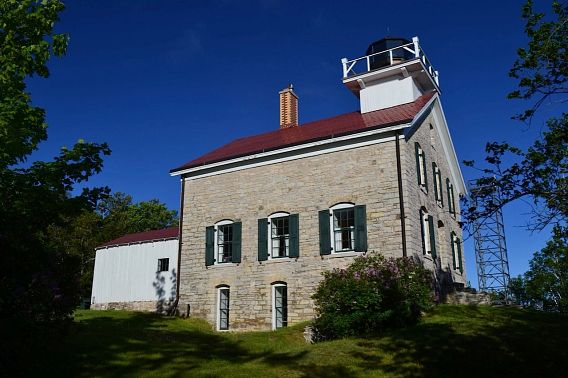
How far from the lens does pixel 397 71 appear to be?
848 inches

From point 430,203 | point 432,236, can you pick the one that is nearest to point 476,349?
point 432,236

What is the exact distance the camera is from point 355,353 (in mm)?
10531

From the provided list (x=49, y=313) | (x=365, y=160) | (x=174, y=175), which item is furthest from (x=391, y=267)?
(x=174, y=175)

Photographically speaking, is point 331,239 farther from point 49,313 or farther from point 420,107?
point 49,313

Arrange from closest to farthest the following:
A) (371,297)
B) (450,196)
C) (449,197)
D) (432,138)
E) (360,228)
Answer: (371,297)
(360,228)
(432,138)
(449,197)
(450,196)

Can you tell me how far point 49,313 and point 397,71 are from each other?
1762 centimetres

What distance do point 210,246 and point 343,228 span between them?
19.2 ft

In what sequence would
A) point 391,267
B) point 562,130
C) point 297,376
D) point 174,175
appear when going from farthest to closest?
point 174,175, point 391,267, point 297,376, point 562,130

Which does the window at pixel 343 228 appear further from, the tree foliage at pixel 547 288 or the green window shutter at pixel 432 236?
the tree foliage at pixel 547 288

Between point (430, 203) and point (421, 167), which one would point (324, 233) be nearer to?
point (421, 167)

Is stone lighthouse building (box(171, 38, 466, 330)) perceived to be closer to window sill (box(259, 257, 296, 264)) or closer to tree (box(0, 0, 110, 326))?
window sill (box(259, 257, 296, 264))

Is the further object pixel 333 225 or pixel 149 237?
pixel 149 237

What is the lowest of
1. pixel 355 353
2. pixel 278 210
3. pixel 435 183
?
pixel 355 353

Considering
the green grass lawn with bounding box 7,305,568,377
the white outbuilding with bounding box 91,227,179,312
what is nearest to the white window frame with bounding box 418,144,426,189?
the green grass lawn with bounding box 7,305,568,377
